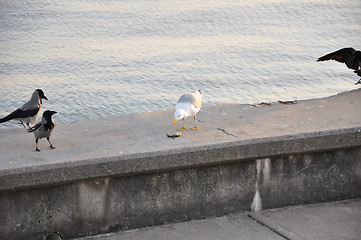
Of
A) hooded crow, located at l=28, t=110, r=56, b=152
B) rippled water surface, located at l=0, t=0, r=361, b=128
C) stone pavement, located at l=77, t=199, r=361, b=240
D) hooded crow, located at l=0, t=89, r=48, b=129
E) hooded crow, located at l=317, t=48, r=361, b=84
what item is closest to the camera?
stone pavement, located at l=77, t=199, r=361, b=240

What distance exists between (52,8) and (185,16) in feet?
17.5

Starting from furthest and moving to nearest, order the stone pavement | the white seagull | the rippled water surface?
the rippled water surface
the white seagull
the stone pavement

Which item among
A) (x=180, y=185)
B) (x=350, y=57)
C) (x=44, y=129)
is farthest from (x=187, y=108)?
(x=350, y=57)

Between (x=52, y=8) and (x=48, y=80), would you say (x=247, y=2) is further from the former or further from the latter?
(x=48, y=80)

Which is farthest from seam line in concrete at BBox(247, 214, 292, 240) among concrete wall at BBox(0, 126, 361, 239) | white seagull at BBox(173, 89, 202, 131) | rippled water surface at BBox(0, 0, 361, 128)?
rippled water surface at BBox(0, 0, 361, 128)

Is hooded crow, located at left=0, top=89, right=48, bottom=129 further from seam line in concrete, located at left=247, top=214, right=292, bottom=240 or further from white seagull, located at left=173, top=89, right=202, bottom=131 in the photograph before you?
seam line in concrete, located at left=247, top=214, right=292, bottom=240

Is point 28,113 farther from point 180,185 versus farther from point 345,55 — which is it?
point 345,55

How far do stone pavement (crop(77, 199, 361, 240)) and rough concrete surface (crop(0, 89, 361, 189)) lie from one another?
0.58 meters

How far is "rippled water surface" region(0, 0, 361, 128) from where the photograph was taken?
14.9m

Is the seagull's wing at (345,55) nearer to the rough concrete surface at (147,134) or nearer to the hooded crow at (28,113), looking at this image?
the rough concrete surface at (147,134)

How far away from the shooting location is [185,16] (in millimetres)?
22172

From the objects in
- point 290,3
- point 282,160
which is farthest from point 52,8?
point 282,160

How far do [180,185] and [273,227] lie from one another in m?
0.87

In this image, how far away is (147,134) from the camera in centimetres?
585
